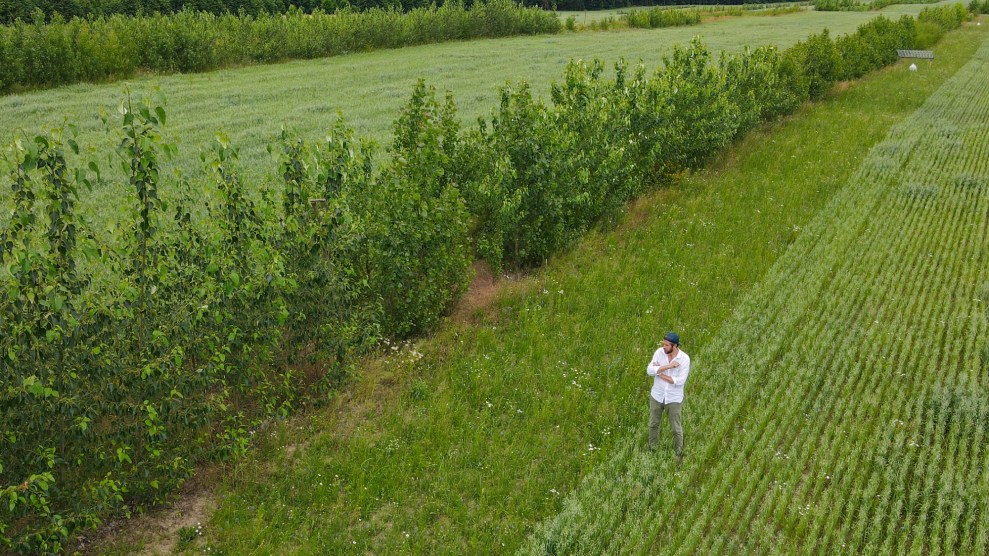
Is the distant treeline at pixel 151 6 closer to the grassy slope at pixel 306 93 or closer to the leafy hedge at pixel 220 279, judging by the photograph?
the grassy slope at pixel 306 93

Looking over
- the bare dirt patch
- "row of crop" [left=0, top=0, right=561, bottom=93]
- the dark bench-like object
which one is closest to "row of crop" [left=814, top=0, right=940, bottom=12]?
the dark bench-like object

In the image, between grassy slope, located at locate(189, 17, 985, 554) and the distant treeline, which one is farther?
the distant treeline

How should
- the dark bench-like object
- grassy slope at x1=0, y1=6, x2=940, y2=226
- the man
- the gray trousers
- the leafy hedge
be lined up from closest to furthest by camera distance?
the leafy hedge < the man < the gray trousers < grassy slope at x1=0, y1=6, x2=940, y2=226 < the dark bench-like object

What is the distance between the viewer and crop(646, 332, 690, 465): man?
32.2 feet

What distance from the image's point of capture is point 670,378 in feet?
32.2

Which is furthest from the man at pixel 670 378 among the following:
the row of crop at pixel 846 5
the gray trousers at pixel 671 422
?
the row of crop at pixel 846 5

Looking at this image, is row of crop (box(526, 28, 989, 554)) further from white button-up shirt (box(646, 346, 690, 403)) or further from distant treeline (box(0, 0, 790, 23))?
distant treeline (box(0, 0, 790, 23))

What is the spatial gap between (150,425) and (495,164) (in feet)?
31.5

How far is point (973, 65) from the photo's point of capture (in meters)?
47.2

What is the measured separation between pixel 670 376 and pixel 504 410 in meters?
3.03

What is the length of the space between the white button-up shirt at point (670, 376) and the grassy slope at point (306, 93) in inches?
345

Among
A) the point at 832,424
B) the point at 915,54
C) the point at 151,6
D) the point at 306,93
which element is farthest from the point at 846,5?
the point at 832,424

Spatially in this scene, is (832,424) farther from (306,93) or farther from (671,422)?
(306,93)

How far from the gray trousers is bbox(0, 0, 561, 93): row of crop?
108ft
